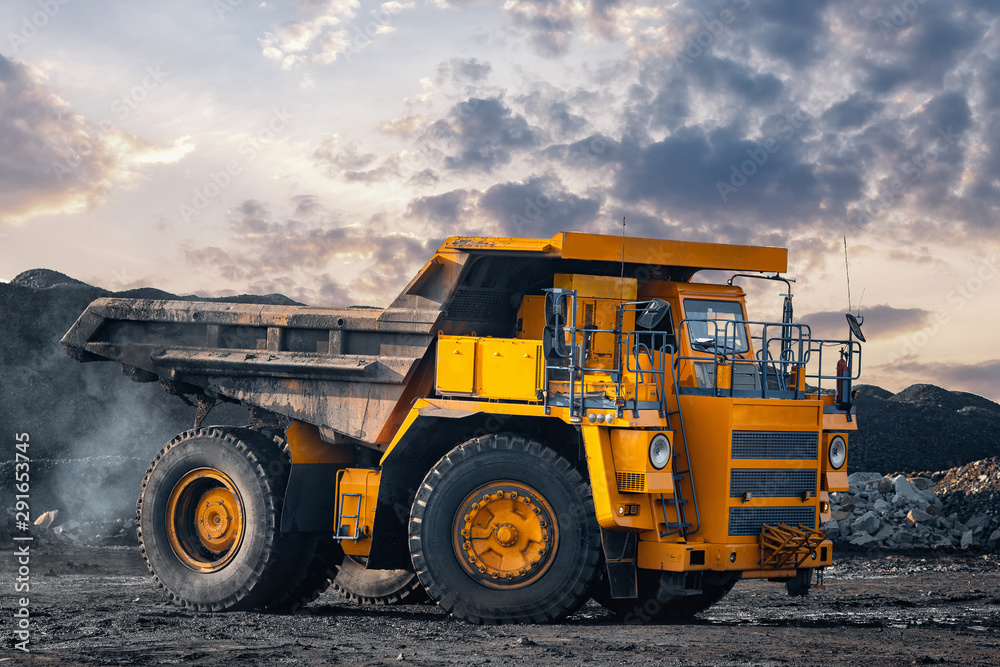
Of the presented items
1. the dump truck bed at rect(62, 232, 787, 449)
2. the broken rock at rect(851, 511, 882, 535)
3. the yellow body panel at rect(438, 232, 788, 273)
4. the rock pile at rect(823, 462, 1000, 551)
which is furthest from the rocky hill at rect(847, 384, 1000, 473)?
the dump truck bed at rect(62, 232, 787, 449)

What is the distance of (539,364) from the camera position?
952cm

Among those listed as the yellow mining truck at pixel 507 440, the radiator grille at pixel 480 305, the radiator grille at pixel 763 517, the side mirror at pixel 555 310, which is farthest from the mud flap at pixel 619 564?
the radiator grille at pixel 480 305

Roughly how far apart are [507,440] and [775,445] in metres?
2.44

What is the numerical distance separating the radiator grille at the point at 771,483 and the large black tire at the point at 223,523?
4.68 metres

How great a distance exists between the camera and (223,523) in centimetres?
1139

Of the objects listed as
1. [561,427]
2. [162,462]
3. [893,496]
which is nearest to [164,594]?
[162,462]

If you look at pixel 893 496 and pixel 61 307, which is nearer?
pixel 893 496

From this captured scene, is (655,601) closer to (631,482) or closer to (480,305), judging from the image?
(631,482)

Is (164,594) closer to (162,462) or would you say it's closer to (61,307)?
(162,462)

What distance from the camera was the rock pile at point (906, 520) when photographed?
62.2 feet

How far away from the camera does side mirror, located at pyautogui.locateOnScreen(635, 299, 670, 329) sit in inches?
375

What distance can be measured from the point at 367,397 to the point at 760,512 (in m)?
4.02

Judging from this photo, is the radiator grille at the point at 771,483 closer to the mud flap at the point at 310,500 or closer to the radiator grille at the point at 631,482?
the radiator grille at the point at 631,482

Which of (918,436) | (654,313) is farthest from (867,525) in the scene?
(654,313)
